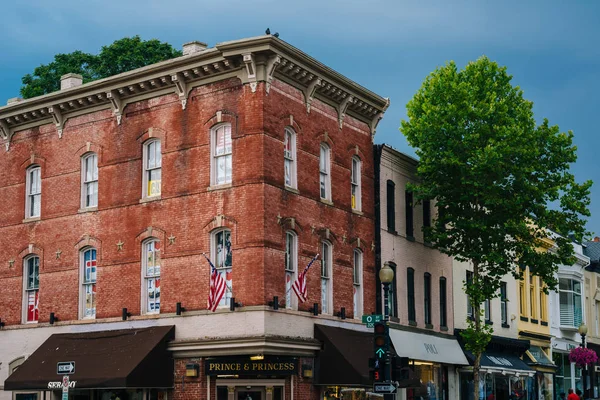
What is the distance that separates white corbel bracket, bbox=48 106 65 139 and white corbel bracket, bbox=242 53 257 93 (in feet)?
28.5

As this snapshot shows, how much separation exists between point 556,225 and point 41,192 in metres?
19.3

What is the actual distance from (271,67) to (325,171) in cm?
494

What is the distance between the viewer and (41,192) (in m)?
34.5

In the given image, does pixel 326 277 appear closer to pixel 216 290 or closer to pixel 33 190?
pixel 216 290

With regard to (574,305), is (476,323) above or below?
below

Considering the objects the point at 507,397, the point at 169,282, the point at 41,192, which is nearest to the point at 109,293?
the point at 169,282

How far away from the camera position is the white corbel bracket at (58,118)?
33875 millimetres

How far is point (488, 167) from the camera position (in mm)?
33812

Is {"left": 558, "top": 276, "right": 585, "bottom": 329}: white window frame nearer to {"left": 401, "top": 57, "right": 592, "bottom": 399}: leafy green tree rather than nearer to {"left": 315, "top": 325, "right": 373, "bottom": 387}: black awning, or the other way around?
{"left": 401, "top": 57, "right": 592, "bottom": 399}: leafy green tree

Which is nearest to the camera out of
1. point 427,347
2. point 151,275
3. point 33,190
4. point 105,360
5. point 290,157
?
point 105,360

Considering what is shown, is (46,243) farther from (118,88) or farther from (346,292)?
(346,292)

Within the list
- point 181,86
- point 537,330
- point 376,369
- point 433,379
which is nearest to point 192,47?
point 181,86

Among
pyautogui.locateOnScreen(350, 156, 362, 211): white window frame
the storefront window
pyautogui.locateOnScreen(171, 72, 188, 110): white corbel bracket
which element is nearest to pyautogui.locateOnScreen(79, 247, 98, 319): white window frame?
pyautogui.locateOnScreen(171, 72, 188, 110): white corbel bracket

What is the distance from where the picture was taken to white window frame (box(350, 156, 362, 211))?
33750 mm
